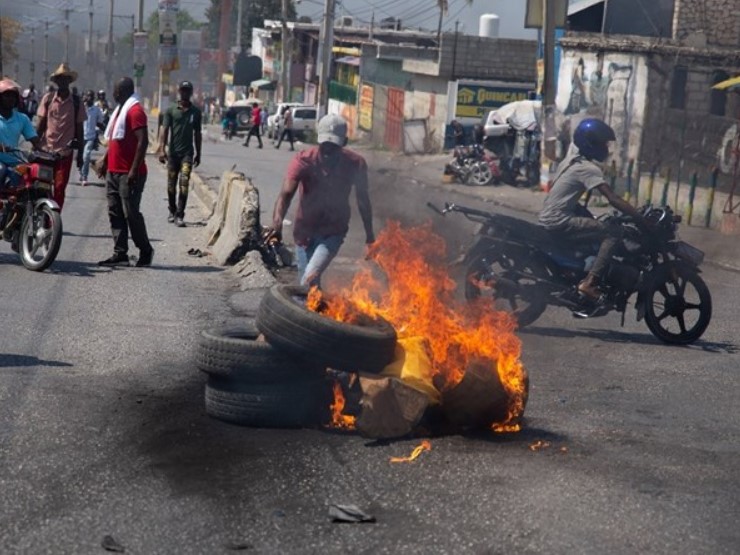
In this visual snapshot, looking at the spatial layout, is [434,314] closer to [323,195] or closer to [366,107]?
[323,195]

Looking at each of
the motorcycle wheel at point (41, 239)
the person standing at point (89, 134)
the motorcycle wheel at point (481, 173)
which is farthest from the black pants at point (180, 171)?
the motorcycle wheel at point (481, 173)

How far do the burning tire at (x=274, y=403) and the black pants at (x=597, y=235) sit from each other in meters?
4.43

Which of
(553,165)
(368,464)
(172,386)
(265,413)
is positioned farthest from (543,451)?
(553,165)

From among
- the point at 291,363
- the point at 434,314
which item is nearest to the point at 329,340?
the point at 291,363

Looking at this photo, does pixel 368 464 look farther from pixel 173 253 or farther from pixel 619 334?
pixel 173 253

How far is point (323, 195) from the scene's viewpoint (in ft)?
30.8

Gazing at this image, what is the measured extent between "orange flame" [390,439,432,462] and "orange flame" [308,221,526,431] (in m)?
0.35

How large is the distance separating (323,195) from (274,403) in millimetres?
2624

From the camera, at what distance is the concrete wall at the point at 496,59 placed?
55094mm

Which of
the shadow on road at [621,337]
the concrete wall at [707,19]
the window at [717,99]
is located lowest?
the shadow on road at [621,337]

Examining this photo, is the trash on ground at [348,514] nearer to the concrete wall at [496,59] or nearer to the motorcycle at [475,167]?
the motorcycle at [475,167]

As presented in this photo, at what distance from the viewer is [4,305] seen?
36.4 ft

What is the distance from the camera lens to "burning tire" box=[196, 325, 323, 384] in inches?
280

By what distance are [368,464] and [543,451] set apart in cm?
97
